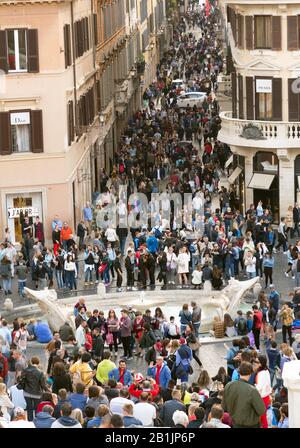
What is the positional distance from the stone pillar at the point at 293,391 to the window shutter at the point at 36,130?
2907 centimetres

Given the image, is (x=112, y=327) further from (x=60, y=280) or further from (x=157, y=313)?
(x=60, y=280)

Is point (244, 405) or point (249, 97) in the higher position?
point (249, 97)

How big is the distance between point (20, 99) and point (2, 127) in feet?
4.03

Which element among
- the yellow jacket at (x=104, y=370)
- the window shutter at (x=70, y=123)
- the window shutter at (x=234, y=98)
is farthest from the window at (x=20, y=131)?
the yellow jacket at (x=104, y=370)

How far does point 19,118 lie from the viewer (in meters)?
51.1

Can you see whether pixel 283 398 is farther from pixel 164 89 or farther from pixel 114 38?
pixel 164 89

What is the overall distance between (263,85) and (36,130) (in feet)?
31.3

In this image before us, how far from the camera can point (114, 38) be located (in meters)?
77.0

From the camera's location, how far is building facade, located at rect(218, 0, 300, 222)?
5516 cm

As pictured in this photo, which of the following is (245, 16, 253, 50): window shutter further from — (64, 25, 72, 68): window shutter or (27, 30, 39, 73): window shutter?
(27, 30, 39, 73): window shutter

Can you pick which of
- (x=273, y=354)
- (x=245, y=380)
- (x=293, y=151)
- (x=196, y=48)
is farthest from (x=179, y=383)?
(x=196, y=48)

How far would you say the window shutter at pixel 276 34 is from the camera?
5503 cm

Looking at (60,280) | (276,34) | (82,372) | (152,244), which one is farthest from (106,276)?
(82,372)
